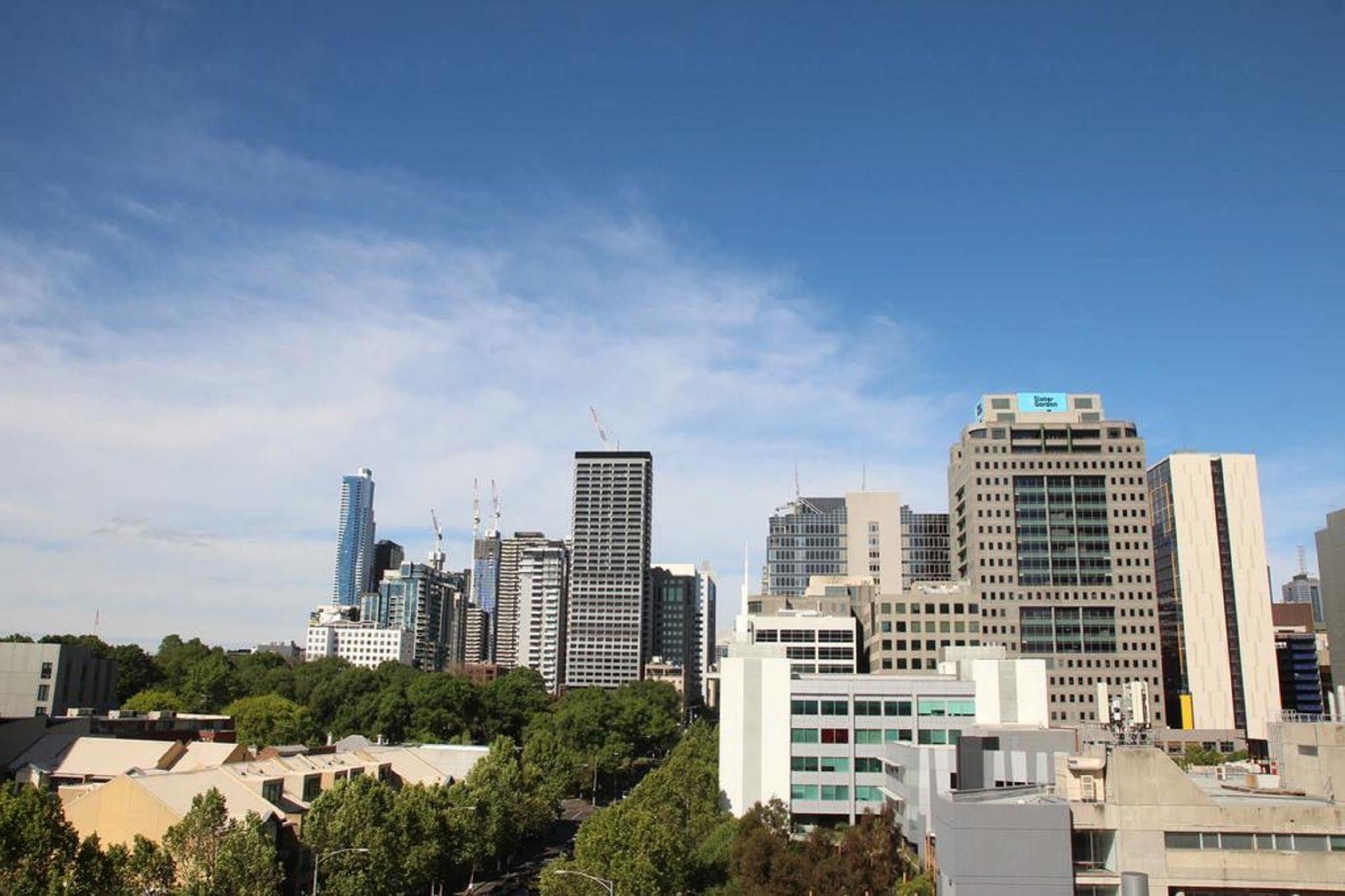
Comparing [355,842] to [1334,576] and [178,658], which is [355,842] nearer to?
[178,658]

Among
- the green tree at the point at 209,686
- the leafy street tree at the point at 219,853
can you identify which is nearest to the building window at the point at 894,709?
the leafy street tree at the point at 219,853

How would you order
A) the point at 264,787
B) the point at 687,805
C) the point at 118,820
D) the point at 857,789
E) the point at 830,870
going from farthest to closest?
the point at 857,789, the point at 687,805, the point at 264,787, the point at 118,820, the point at 830,870

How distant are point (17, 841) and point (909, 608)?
13455cm

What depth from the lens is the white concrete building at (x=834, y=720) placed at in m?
109

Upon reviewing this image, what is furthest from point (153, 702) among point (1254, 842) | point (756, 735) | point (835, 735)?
point (1254, 842)

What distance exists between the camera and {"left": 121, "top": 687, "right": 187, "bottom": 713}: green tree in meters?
146

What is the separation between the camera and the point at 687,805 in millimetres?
100062

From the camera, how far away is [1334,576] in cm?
16500

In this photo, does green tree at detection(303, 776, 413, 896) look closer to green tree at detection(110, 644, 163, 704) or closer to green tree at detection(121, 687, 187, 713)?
green tree at detection(121, 687, 187, 713)

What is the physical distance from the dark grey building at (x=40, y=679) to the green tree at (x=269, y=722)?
18946mm

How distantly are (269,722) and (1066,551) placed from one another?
135m

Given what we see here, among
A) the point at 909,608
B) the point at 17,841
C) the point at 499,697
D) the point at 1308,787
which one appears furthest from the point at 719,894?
the point at 499,697

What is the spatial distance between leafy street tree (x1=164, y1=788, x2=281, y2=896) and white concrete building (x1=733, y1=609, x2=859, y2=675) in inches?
4366

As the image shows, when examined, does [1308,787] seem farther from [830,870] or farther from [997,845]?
[830,870]
